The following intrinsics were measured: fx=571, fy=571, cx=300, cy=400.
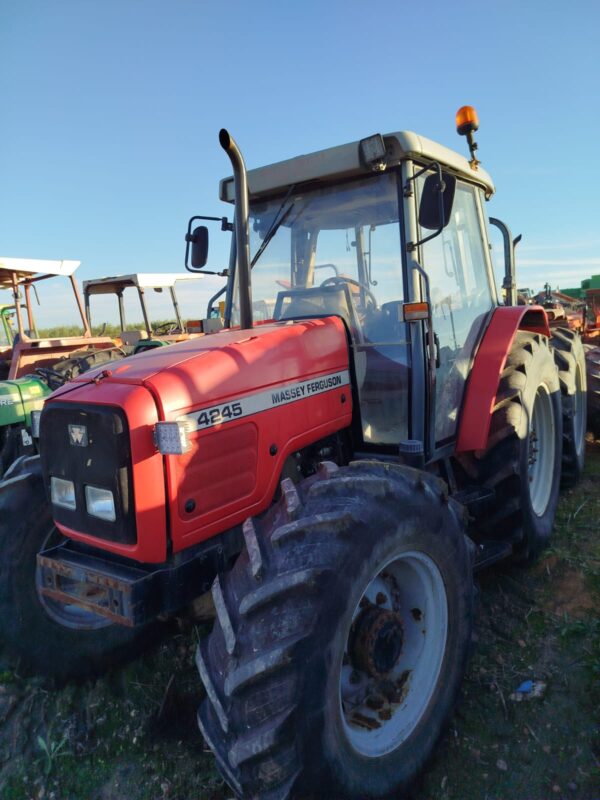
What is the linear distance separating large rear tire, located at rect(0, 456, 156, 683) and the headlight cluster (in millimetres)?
405

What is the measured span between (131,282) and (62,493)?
321 inches

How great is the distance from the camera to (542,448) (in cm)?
384

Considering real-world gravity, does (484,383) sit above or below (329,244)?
below

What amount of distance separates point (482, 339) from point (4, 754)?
3.10 meters

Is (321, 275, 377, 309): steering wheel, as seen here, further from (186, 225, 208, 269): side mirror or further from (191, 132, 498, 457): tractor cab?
(186, 225, 208, 269): side mirror

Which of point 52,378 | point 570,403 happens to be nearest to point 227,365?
point 570,403

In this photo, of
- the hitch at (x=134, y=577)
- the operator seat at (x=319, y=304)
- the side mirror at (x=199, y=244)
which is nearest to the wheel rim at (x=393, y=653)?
the hitch at (x=134, y=577)

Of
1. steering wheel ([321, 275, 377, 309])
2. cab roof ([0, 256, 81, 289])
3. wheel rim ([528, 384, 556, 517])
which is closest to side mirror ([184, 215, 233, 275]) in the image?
steering wheel ([321, 275, 377, 309])

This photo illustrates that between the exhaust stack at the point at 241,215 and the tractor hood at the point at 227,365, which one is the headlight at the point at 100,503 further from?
the exhaust stack at the point at 241,215

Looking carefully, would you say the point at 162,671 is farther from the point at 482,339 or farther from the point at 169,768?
the point at 482,339

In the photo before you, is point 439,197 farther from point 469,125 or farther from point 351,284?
point 469,125

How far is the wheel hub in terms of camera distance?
202 cm

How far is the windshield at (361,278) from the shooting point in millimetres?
2820

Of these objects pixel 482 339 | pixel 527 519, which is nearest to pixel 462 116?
pixel 482 339
